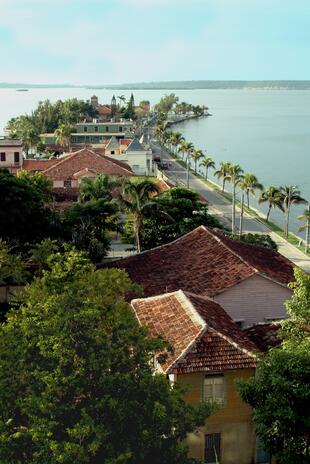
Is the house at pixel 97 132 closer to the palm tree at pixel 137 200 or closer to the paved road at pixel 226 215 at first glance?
the paved road at pixel 226 215

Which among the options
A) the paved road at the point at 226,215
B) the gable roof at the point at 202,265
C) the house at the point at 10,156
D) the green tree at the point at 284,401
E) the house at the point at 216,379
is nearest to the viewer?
the green tree at the point at 284,401

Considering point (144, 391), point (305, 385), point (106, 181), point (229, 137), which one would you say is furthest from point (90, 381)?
point (229, 137)

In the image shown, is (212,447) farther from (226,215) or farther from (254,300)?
(226,215)

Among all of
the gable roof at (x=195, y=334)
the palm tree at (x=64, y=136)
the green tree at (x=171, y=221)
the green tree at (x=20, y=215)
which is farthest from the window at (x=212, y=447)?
the palm tree at (x=64, y=136)

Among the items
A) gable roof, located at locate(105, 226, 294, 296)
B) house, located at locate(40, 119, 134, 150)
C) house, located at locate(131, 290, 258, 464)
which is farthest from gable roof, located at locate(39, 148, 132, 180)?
house, located at locate(131, 290, 258, 464)

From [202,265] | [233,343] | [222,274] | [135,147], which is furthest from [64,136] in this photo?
[233,343]
